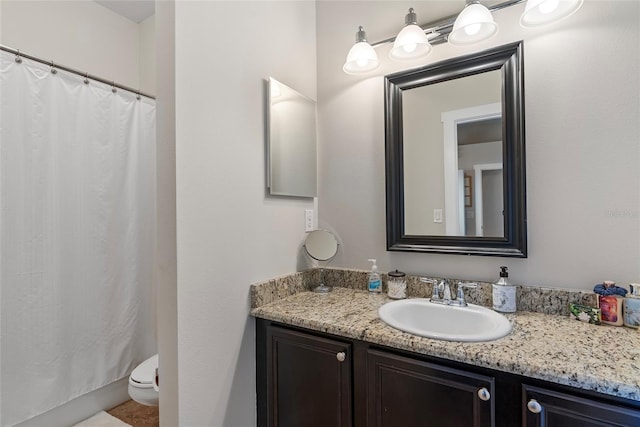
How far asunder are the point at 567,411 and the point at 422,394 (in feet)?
1.16

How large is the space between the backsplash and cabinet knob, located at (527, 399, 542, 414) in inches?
19.8

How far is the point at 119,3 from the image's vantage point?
215 cm

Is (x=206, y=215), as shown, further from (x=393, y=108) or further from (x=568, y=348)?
(x=568, y=348)

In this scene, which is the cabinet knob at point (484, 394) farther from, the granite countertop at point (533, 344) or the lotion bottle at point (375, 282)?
the lotion bottle at point (375, 282)

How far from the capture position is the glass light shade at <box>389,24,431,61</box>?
135 centimetres

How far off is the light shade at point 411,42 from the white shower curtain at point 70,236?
1.75 metres

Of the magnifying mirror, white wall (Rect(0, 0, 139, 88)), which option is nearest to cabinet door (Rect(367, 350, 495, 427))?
the magnifying mirror

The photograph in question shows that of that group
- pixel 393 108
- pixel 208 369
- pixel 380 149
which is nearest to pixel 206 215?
pixel 208 369

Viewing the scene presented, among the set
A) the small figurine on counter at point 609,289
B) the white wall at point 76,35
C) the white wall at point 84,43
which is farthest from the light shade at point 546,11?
the white wall at point 76,35

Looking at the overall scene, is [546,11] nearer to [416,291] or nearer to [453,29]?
[453,29]

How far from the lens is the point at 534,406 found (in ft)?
2.56

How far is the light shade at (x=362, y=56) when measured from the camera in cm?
148

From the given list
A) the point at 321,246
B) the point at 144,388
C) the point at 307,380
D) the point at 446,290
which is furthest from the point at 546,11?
the point at 144,388

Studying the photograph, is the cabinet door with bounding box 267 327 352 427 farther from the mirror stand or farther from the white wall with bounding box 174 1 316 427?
the mirror stand
